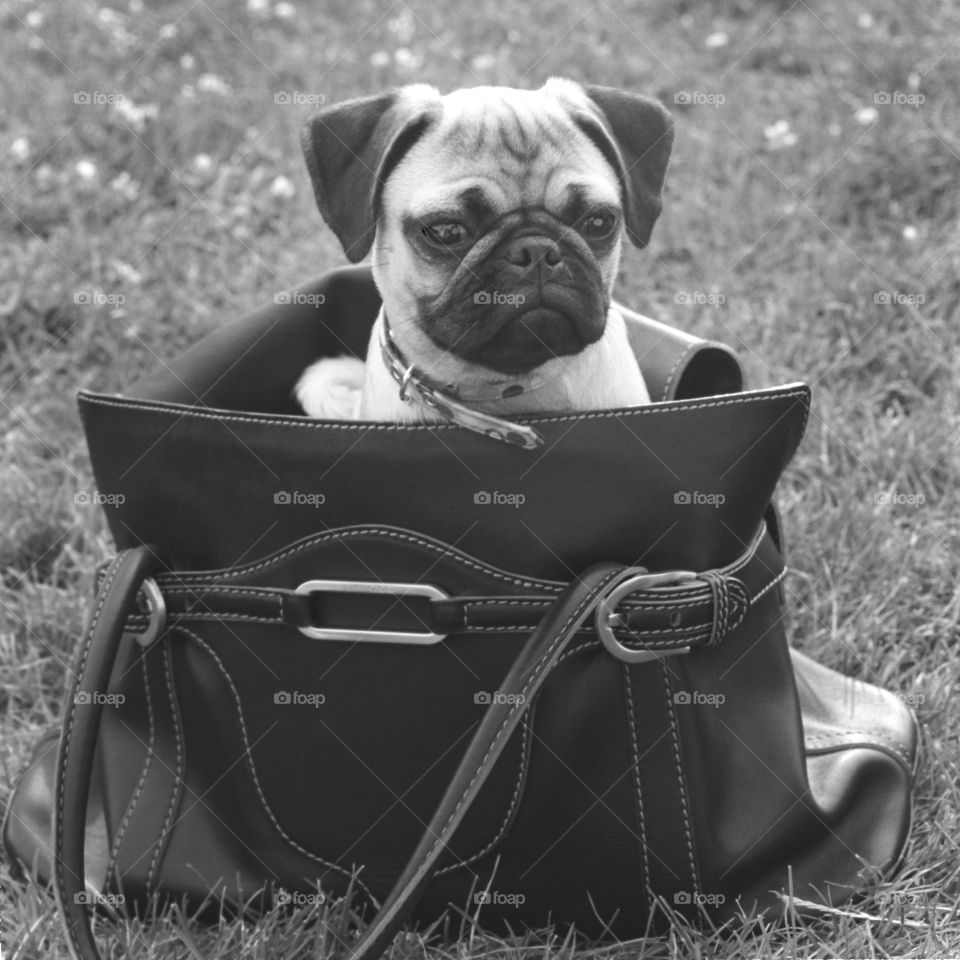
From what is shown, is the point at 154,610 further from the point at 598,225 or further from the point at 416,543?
the point at 598,225

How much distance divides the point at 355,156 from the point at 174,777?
1.35m

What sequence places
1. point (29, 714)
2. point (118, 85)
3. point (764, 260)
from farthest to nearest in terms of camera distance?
point (118, 85) < point (764, 260) < point (29, 714)

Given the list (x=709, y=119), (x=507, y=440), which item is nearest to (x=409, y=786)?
(x=507, y=440)

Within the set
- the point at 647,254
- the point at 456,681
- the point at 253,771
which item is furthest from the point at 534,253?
the point at 647,254

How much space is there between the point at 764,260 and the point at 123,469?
2.80 metres

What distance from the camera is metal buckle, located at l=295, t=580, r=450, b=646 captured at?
246cm

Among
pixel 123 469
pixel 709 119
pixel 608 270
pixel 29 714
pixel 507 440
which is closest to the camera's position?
pixel 507 440

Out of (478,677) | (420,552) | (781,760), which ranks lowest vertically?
(781,760)

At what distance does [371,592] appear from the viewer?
2.47 meters

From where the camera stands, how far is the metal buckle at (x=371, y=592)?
2457 mm

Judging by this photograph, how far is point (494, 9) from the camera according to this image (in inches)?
247

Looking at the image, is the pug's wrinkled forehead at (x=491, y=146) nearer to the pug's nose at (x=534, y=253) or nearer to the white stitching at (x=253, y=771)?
the pug's nose at (x=534, y=253)

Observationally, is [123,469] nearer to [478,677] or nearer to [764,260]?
[478,677]

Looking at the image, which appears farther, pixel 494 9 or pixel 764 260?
pixel 494 9
